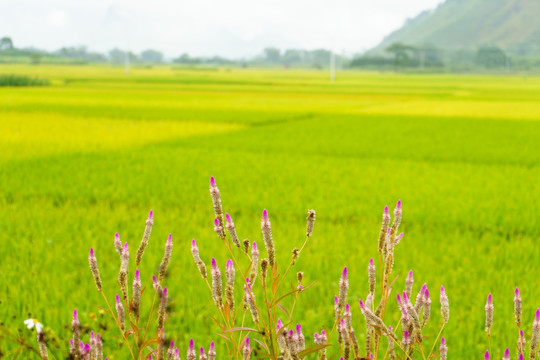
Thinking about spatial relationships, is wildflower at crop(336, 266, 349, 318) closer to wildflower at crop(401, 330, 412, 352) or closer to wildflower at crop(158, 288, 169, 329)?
wildflower at crop(401, 330, 412, 352)

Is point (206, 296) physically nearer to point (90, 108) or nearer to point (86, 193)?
point (86, 193)

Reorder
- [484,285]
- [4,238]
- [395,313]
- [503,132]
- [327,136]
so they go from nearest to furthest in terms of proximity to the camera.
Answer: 1. [395,313]
2. [484,285]
3. [4,238]
4. [327,136]
5. [503,132]

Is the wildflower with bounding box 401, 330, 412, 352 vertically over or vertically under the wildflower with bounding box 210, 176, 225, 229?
under

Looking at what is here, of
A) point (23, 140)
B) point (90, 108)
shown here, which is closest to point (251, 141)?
point (23, 140)

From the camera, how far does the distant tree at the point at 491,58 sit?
185250mm

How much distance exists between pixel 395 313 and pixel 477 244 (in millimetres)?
2777

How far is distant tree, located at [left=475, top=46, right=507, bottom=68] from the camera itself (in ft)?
608

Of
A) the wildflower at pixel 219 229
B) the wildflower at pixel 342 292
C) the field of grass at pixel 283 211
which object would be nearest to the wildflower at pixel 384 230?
the wildflower at pixel 342 292

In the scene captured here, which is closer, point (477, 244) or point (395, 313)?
point (395, 313)

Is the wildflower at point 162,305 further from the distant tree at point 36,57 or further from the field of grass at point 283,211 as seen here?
the distant tree at point 36,57

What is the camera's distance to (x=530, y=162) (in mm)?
14469

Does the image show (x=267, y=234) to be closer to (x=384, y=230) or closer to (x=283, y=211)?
(x=384, y=230)

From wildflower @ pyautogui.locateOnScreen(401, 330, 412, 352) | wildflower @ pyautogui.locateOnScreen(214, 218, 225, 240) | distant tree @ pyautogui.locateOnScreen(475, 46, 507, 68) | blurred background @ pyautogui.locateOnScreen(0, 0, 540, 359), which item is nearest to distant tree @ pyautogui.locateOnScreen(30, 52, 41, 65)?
distant tree @ pyautogui.locateOnScreen(475, 46, 507, 68)

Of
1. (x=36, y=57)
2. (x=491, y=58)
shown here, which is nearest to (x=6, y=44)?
(x=36, y=57)
